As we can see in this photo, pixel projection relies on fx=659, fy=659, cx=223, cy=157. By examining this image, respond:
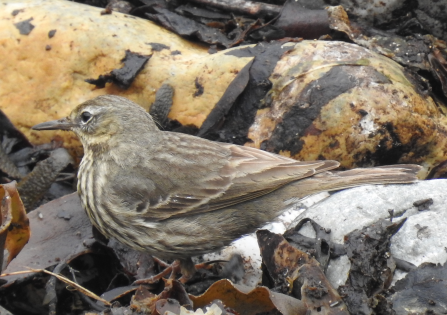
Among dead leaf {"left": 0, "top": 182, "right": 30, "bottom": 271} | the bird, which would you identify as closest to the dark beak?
the bird

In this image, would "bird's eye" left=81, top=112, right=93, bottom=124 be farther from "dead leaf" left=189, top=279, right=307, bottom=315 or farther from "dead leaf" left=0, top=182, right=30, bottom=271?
"dead leaf" left=189, top=279, right=307, bottom=315

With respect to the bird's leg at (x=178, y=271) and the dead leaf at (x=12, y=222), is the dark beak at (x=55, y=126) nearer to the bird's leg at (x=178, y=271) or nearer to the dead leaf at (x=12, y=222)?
the dead leaf at (x=12, y=222)

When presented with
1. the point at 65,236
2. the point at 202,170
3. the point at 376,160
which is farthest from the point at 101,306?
the point at 376,160

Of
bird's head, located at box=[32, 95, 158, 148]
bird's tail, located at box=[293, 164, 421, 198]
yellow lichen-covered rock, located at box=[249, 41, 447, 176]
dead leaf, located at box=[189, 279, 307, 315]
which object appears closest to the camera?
dead leaf, located at box=[189, 279, 307, 315]

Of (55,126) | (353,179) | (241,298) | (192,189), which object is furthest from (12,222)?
(353,179)

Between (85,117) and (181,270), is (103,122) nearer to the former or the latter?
(85,117)

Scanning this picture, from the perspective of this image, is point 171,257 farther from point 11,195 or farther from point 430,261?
point 430,261

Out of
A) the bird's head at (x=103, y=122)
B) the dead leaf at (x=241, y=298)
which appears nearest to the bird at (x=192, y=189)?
the bird's head at (x=103, y=122)

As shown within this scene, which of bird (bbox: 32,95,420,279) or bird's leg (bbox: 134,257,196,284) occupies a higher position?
bird (bbox: 32,95,420,279)
